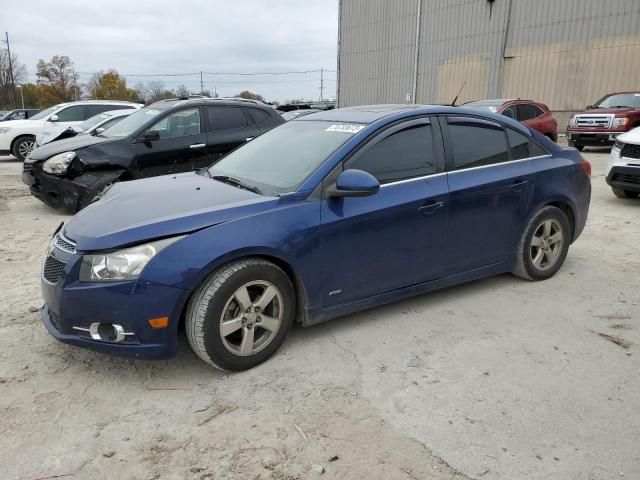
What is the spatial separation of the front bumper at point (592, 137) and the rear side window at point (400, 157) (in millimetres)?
13325

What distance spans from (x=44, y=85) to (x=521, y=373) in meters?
74.9

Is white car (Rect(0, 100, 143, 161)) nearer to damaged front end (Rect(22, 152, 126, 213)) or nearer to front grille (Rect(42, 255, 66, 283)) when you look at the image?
damaged front end (Rect(22, 152, 126, 213))

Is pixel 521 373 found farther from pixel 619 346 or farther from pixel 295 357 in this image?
pixel 295 357

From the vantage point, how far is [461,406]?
9.59 ft

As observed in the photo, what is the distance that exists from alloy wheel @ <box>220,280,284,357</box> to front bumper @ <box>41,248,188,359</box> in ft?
0.98

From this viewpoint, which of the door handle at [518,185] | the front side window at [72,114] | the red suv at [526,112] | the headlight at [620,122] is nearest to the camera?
the door handle at [518,185]

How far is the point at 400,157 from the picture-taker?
392 centimetres

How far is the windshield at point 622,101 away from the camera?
15500 mm

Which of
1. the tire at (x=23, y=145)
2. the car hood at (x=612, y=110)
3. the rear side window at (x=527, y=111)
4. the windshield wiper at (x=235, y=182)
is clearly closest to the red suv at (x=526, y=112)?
the rear side window at (x=527, y=111)

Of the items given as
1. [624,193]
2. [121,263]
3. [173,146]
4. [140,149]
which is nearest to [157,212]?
[121,263]

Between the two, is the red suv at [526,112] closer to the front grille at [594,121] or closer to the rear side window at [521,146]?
the front grille at [594,121]

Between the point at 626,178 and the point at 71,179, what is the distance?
26.3ft

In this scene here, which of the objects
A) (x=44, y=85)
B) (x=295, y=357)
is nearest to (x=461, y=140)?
(x=295, y=357)

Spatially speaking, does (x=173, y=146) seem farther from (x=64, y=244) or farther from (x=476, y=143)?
(x=476, y=143)
